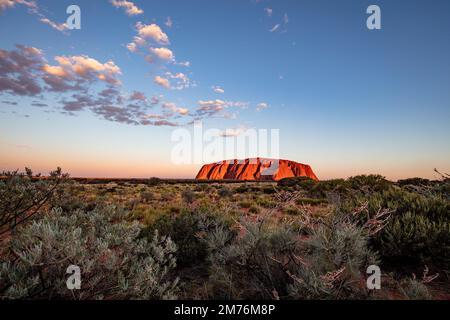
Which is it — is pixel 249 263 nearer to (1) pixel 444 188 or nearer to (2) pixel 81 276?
(2) pixel 81 276

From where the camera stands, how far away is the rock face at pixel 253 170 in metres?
109

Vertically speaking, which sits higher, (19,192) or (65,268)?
(19,192)

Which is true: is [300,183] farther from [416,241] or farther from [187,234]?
[187,234]

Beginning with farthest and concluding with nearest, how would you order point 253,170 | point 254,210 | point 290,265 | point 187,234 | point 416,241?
point 253,170, point 254,210, point 187,234, point 416,241, point 290,265

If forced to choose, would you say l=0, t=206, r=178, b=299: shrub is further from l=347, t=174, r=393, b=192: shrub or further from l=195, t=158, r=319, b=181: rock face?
l=195, t=158, r=319, b=181: rock face

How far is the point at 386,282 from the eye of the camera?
368 centimetres

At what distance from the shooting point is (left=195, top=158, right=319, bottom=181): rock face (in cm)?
10871

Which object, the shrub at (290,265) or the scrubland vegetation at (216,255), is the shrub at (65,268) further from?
the shrub at (290,265)

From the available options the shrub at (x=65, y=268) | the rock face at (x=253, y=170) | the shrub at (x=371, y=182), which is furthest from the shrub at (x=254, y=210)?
the rock face at (x=253, y=170)

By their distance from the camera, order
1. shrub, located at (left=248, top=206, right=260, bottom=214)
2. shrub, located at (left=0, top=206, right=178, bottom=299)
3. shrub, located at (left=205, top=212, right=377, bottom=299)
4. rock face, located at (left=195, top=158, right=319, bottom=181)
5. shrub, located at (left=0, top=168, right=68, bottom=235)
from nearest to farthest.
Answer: shrub, located at (left=0, top=206, right=178, bottom=299) → shrub, located at (left=205, top=212, right=377, bottom=299) → shrub, located at (left=0, top=168, right=68, bottom=235) → shrub, located at (left=248, top=206, right=260, bottom=214) → rock face, located at (left=195, top=158, right=319, bottom=181)

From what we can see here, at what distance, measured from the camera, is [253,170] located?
4557 inches

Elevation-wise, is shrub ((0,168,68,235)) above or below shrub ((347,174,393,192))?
above

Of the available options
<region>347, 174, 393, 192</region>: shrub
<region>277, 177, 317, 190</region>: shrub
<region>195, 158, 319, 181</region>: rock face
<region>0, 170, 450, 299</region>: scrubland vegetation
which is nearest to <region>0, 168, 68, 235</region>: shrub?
<region>0, 170, 450, 299</region>: scrubland vegetation

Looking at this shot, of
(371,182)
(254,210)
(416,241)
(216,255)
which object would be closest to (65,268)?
(216,255)
